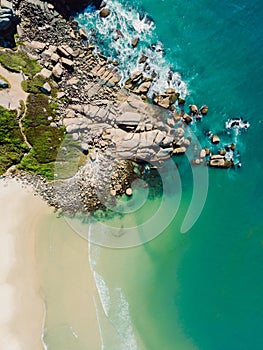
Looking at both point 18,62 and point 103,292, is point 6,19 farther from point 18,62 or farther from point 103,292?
point 103,292

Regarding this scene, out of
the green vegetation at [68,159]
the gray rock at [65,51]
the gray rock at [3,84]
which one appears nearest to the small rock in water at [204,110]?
the green vegetation at [68,159]

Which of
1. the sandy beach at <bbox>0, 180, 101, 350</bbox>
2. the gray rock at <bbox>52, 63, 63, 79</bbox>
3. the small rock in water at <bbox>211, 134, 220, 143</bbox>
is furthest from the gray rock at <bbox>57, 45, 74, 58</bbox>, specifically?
the small rock in water at <bbox>211, 134, 220, 143</bbox>

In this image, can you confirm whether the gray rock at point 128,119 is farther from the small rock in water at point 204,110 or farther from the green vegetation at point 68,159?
the small rock in water at point 204,110

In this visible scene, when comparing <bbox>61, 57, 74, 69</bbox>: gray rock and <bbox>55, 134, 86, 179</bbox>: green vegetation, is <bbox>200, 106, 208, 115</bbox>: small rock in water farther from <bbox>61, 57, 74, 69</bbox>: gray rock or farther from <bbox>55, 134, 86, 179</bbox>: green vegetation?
<bbox>61, 57, 74, 69</bbox>: gray rock

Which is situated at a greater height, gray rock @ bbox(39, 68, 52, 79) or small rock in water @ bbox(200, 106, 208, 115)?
small rock in water @ bbox(200, 106, 208, 115)

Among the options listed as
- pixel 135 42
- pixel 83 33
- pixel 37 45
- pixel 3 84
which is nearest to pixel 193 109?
pixel 135 42

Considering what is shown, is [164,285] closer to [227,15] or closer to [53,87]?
[53,87]
